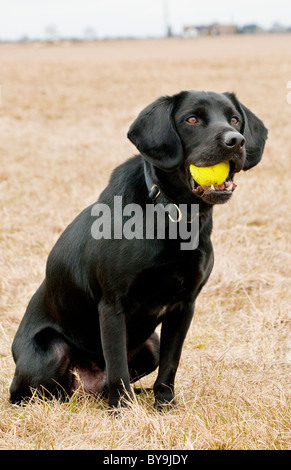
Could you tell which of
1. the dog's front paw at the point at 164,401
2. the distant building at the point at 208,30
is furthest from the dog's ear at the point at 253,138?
the distant building at the point at 208,30

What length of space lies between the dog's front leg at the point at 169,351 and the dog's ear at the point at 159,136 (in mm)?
790

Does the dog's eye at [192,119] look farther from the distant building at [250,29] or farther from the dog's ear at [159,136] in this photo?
the distant building at [250,29]

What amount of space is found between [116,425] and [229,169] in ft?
4.26

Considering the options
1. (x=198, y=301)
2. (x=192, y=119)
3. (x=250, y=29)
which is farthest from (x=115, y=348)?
(x=250, y=29)

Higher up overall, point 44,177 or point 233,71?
point 44,177

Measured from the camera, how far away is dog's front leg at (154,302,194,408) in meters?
3.24

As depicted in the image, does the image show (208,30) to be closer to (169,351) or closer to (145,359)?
(145,359)

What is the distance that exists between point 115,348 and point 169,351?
376mm

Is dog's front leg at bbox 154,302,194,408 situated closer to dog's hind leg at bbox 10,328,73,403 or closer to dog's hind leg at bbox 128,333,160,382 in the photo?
dog's hind leg at bbox 128,333,160,382

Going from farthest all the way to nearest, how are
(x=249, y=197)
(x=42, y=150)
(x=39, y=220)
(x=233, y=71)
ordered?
(x=233, y=71), (x=42, y=150), (x=249, y=197), (x=39, y=220)

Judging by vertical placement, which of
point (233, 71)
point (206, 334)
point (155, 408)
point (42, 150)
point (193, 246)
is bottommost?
point (233, 71)

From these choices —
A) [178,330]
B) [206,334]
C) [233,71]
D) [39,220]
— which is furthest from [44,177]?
[233,71]
